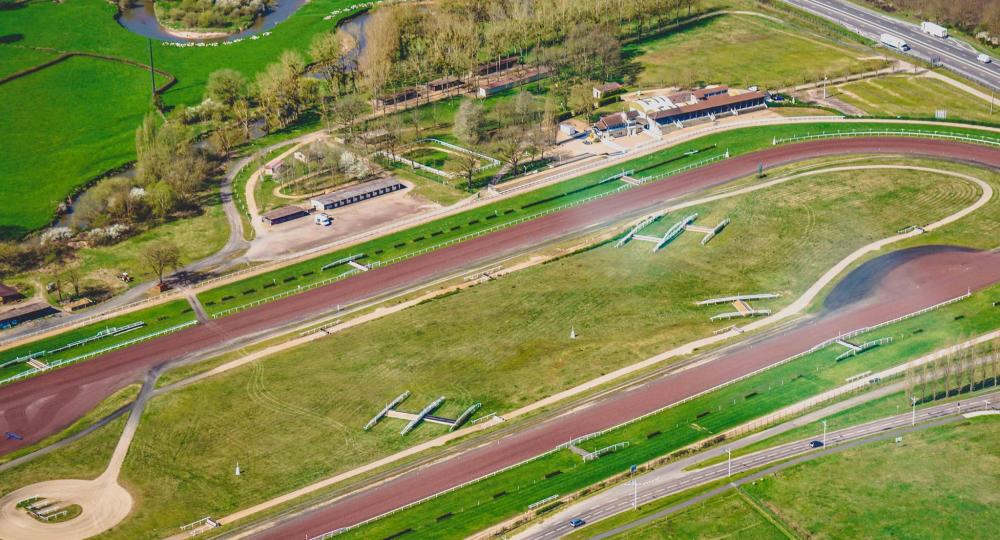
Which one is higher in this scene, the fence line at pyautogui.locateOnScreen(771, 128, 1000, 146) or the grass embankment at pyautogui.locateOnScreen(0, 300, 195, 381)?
the fence line at pyautogui.locateOnScreen(771, 128, 1000, 146)

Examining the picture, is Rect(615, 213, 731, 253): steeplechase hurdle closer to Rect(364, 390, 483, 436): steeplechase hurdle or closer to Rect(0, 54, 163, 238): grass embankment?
Rect(364, 390, 483, 436): steeplechase hurdle

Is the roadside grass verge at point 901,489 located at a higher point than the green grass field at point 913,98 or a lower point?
lower

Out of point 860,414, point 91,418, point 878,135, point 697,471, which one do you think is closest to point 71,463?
point 91,418

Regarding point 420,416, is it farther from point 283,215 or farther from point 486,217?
point 283,215

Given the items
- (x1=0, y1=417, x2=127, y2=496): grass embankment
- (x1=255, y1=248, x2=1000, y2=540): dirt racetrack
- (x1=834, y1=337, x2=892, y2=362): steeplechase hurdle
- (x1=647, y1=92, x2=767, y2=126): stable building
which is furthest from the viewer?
(x1=647, y1=92, x2=767, y2=126): stable building

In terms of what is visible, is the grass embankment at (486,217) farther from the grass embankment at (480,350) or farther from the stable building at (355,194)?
the grass embankment at (480,350)

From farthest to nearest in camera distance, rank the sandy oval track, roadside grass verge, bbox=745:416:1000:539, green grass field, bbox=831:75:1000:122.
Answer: green grass field, bbox=831:75:1000:122 → the sandy oval track → roadside grass verge, bbox=745:416:1000:539

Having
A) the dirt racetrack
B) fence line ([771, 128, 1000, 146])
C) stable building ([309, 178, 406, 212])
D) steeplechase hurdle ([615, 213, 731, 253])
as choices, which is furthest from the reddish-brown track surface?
stable building ([309, 178, 406, 212])

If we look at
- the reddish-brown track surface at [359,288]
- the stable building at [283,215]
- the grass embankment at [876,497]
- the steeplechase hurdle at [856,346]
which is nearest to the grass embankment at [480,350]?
the reddish-brown track surface at [359,288]
